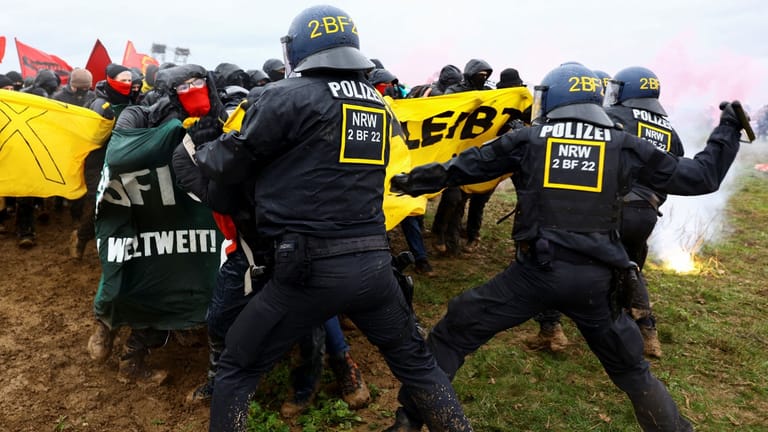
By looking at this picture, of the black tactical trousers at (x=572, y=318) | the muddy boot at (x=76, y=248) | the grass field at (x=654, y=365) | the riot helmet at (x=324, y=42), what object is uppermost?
the riot helmet at (x=324, y=42)

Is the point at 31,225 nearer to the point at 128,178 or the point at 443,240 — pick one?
the point at 128,178

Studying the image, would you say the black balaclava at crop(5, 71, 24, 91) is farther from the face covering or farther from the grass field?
the grass field

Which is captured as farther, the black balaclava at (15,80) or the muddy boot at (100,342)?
the black balaclava at (15,80)

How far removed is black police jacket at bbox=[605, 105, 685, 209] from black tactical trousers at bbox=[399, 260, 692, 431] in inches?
62.0

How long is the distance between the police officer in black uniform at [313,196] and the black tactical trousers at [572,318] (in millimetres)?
532

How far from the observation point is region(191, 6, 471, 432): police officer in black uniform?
2564mm

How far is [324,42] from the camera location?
2.74 metres

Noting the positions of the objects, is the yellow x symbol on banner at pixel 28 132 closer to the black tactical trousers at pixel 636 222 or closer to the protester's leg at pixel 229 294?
the protester's leg at pixel 229 294

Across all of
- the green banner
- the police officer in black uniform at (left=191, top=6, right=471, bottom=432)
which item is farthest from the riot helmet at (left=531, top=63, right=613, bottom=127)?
the green banner

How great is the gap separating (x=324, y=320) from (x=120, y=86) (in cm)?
468

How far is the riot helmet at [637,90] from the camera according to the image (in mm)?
4574

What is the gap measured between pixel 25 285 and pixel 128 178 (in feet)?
9.16

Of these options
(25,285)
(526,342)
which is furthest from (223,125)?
(25,285)

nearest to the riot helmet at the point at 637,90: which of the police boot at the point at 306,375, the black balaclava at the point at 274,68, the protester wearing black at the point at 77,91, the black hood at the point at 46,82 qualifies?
the police boot at the point at 306,375
